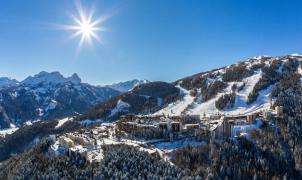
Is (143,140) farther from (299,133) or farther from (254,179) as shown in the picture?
(299,133)

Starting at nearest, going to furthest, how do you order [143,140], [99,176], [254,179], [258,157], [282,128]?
[99,176] → [254,179] → [258,157] → [143,140] → [282,128]

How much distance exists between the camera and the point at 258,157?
536 ft

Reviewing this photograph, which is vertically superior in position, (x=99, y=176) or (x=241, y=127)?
(x=241, y=127)

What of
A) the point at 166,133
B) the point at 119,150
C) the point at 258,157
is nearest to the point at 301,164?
the point at 258,157

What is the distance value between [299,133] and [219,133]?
155ft

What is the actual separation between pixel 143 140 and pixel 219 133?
35.1 m

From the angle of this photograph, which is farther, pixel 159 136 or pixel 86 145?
pixel 159 136

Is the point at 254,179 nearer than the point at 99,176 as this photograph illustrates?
No

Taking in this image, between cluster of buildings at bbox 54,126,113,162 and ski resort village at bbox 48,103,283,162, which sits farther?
ski resort village at bbox 48,103,283,162

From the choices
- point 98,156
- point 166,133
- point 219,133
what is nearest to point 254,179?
point 219,133

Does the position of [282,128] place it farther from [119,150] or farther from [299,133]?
[119,150]

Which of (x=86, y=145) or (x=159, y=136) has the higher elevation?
(x=159, y=136)

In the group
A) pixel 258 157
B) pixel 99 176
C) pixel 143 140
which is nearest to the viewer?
pixel 99 176

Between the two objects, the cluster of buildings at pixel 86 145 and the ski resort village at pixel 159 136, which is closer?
the cluster of buildings at pixel 86 145
